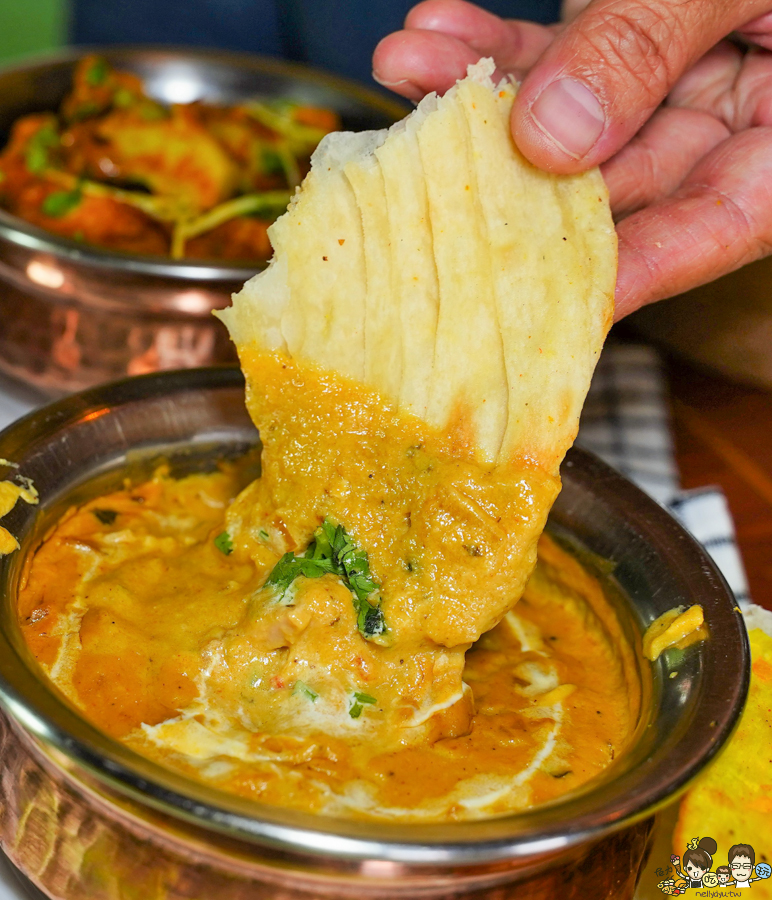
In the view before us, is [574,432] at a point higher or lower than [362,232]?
lower

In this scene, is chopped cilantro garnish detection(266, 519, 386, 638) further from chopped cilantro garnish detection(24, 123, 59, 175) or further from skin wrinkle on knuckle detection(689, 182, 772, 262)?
chopped cilantro garnish detection(24, 123, 59, 175)

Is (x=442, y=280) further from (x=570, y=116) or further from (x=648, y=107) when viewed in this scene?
(x=648, y=107)

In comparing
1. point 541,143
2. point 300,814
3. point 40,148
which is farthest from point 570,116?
point 40,148

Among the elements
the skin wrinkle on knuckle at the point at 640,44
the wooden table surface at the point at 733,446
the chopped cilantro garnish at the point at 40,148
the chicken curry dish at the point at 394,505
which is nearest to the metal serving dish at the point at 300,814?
the chicken curry dish at the point at 394,505

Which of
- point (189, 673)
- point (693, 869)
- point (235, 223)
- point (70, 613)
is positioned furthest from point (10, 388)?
point (693, 869)

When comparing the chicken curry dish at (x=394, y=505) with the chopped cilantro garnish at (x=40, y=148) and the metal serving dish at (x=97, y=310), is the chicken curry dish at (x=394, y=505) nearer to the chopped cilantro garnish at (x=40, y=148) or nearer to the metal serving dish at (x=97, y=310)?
the metal serving dish at (x=97, y=310)

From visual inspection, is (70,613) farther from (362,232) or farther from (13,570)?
(362,232)

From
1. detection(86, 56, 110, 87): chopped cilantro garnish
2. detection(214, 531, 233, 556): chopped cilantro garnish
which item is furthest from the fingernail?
detection(86, 56, 110, 87): chopped cilantro garnish
